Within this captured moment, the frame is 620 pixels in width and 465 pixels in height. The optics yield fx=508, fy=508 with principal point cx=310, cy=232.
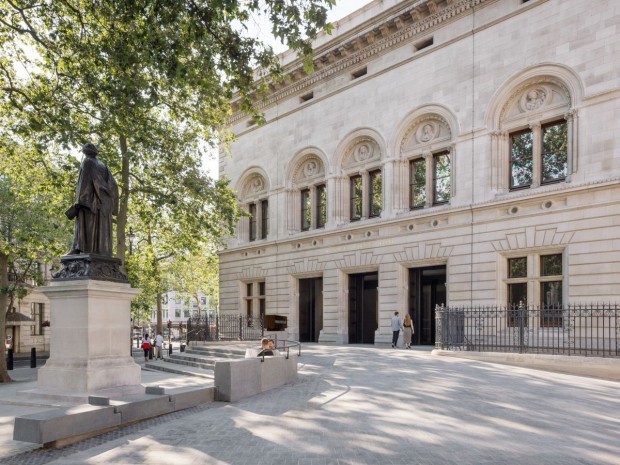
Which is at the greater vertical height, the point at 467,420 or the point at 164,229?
the point at 164,229

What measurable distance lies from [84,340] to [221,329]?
16.8 m

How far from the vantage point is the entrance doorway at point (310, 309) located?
27.3m

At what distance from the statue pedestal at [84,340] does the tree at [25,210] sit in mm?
9101

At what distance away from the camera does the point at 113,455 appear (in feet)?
20.4

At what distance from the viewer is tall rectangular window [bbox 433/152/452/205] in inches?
844

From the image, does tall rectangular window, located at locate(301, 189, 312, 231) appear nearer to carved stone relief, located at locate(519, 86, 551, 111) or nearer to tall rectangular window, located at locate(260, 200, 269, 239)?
tall rectangular window, located at locate(260, 200, 269, 239)

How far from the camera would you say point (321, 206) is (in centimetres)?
2730

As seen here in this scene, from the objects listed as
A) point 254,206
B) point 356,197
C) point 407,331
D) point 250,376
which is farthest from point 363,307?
point 250,376

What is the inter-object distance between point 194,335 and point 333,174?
34.0 ft

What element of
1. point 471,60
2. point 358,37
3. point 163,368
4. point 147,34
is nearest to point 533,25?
point 471,60

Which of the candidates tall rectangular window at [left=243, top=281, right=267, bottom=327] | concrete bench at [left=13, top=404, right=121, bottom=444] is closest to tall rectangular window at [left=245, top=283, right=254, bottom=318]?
tall rectangular window at [left=243, top=281, right=267, bottom=327]

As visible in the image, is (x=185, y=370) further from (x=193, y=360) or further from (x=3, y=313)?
(x=3, y=313)

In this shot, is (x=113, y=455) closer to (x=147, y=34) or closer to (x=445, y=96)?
(x=147, y=34)

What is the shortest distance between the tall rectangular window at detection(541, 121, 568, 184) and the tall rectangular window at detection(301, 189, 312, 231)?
42.1ft
